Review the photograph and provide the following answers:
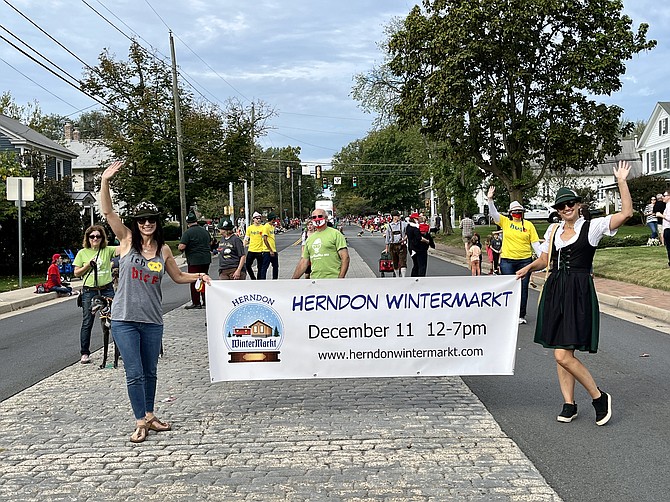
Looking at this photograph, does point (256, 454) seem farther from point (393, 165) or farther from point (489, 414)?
point (393, 165)

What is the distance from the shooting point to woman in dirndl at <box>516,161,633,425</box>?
6176 mm

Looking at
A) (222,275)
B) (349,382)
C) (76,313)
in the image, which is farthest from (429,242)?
(349,382)

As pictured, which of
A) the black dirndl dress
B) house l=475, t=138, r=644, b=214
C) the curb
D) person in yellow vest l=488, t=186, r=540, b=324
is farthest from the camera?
house l=475, t=138, r=644, b=214

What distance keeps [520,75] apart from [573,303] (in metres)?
24.0

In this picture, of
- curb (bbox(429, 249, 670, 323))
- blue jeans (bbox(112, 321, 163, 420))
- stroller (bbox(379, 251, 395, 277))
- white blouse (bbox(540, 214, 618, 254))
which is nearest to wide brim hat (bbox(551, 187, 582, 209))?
white blouse (bbox(540, 214, 618, 254))

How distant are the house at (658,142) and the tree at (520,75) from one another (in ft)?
90.3

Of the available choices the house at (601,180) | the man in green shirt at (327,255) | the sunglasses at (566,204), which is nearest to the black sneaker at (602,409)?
the sunglasses at (566,204)

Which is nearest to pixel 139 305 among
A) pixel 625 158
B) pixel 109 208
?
pixel 109 208

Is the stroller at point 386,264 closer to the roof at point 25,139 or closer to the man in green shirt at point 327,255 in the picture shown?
the man in green shirt at point 327,255

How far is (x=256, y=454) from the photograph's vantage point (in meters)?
5.64

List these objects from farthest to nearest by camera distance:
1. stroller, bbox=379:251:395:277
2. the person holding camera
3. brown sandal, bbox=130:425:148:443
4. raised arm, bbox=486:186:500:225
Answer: stroller, bbox=379:251:395:277
the person holding camera
raised arm, bbox=486:186:500:225
brown sandal, bbox=130:425:148:443

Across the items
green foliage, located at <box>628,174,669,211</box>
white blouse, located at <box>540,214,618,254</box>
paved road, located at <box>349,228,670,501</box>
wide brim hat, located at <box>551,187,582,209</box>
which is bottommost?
paved road, located at <box>349,228,670,501</box>

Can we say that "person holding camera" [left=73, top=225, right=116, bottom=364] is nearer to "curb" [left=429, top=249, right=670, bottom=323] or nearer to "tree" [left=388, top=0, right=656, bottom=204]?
"curb" [left=429, top=249, right=670, bottom=323]

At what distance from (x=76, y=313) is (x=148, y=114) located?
32744 mm
